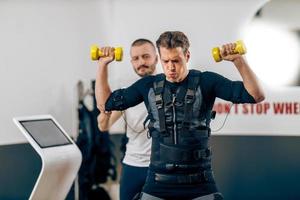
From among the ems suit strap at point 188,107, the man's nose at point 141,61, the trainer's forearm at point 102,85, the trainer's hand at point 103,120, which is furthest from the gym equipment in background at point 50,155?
the ems suit strap at point 188,107

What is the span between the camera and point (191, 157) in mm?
2090

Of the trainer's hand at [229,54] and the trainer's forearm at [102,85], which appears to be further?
the trainer's forearm at [102,85]

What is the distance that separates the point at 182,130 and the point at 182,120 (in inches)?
1.6

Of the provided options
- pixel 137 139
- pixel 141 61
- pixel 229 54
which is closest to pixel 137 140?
pixel 137 139

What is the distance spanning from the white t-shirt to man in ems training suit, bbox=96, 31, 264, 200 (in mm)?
739

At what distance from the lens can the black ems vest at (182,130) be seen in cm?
209

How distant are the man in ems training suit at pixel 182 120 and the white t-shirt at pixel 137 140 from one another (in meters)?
0.74

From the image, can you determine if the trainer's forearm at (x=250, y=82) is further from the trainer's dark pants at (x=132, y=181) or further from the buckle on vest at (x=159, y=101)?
the trainer's dark pants at (x=132, y=181)

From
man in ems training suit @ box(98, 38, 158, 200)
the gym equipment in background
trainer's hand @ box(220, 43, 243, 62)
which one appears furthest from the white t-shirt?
trainer's hand @ box(220, 43, 243, 62)

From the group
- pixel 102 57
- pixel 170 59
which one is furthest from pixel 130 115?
pixel 170 59

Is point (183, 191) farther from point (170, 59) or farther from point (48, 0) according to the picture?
point (48, 0)

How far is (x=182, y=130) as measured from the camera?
6.89ft

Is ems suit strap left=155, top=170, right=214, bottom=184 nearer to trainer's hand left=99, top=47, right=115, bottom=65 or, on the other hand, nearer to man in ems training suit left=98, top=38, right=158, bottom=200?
trainer's hand left=99, top=47, right=115, bottom=65

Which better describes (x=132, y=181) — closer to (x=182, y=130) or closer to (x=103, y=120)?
(x=103, y=120)
